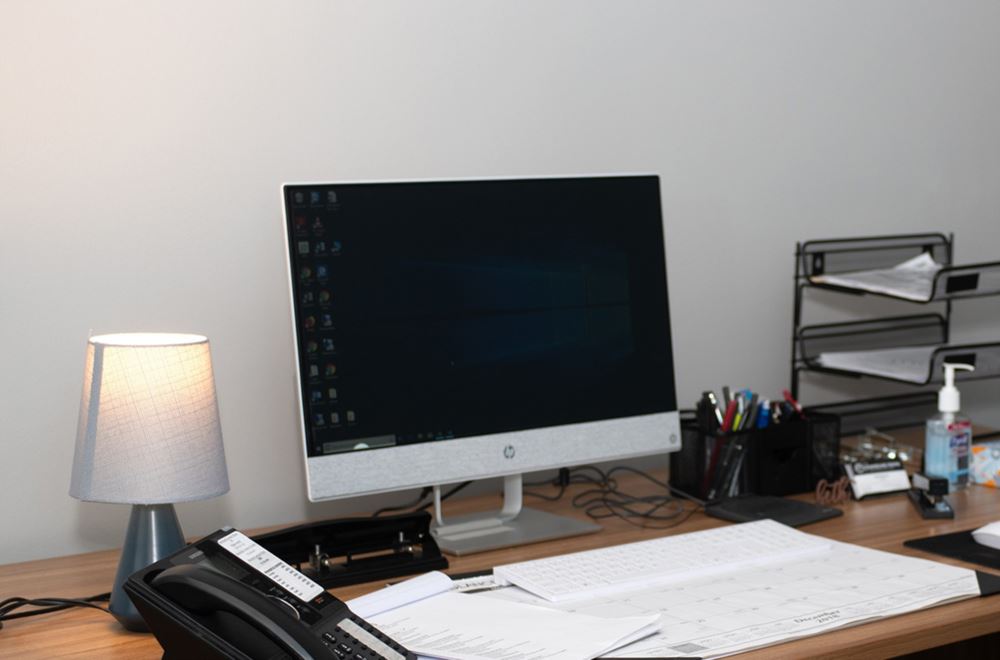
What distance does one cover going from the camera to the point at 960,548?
139cm

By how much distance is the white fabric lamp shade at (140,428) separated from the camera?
1.16m

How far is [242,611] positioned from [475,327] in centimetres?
60

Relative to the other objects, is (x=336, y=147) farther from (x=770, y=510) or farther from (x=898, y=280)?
(x=898, y=280)

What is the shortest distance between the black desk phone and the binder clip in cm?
88

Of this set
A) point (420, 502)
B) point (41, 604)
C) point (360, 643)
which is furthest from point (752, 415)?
point (41, 604)

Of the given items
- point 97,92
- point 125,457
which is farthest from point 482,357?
point 97,92

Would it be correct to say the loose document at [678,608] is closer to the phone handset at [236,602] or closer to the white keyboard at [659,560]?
the white keyboard at [659,560]

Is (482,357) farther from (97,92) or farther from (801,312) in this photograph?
(801,312)

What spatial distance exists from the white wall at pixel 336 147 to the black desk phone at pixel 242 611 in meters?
0.56

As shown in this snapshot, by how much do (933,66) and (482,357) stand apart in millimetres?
1266

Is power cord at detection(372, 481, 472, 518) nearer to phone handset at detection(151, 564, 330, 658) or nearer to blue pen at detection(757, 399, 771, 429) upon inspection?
blue pen at detection(757, 399, 771, 429)

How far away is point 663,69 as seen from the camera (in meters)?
1.88

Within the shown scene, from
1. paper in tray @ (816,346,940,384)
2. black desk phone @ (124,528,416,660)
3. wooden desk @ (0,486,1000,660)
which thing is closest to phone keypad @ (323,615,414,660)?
black desk phone @ (124,528,416,660)

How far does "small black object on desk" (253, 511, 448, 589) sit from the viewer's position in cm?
130
